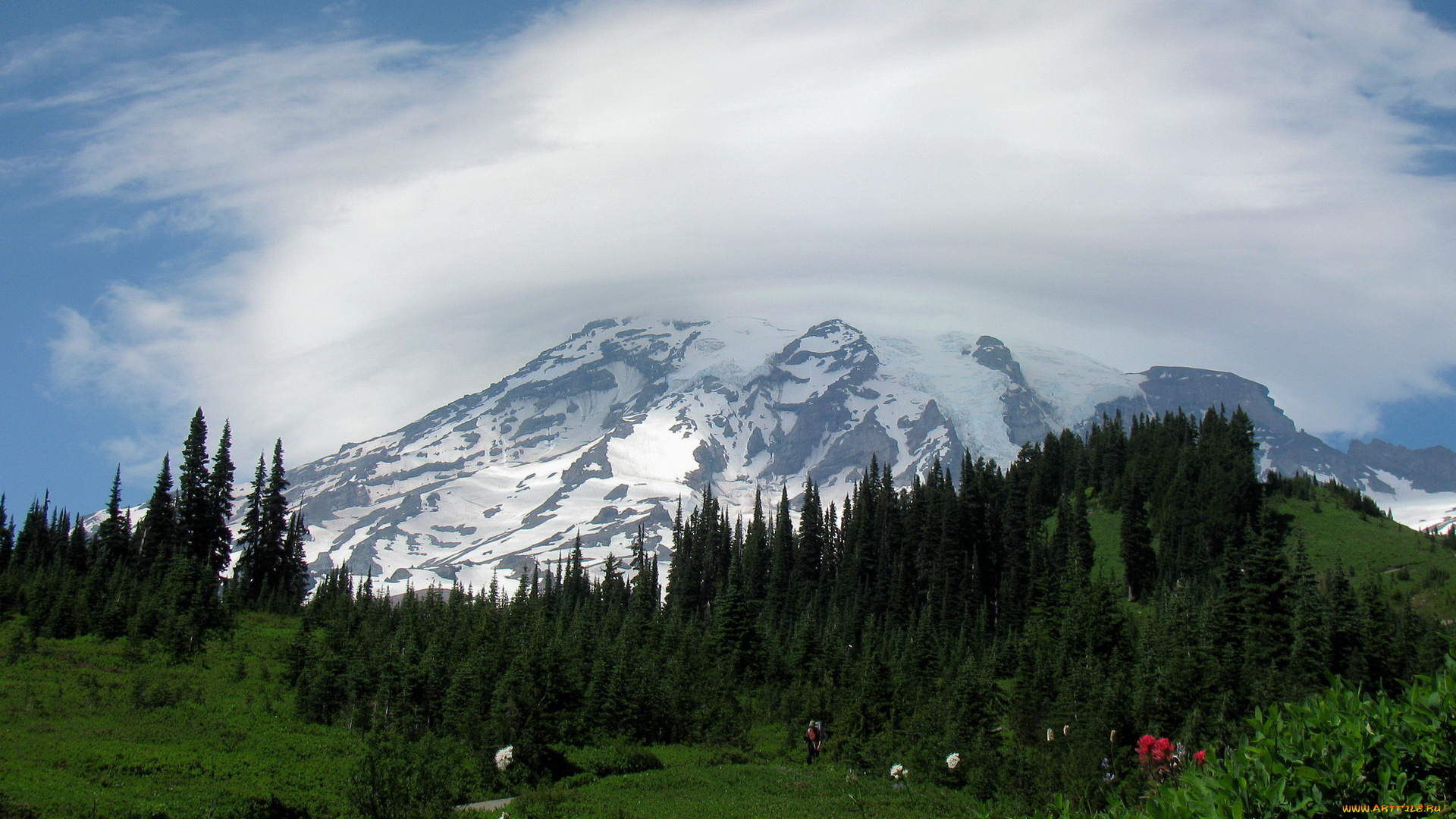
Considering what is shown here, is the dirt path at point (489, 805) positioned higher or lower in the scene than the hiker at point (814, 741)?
higher

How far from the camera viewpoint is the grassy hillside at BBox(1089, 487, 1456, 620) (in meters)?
96.4

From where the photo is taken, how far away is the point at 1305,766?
1227 cm

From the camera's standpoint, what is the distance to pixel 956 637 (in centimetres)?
10562

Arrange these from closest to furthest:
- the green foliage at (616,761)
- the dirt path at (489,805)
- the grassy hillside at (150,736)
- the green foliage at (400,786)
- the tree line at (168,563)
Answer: the green foliage at (400,786) < the grassy hillside at (150,736) < the dirt path at (489,805) < the green foliage at (616,761) < the tree line at (168,563)

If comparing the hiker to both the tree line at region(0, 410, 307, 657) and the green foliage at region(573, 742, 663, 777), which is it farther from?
the tree line at region(0, 410, 307, 657)

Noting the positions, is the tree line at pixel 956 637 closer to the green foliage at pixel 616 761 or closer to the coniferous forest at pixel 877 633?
the coniferous forest at pixel 877 633

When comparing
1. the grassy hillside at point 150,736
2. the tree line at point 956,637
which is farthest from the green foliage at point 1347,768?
the grassy hillside at point 150,736

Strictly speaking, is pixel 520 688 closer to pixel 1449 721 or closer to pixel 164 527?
pixel 1449 721

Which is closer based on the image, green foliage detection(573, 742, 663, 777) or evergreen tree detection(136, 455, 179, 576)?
green foliage detection(573, 742, 663, 777)

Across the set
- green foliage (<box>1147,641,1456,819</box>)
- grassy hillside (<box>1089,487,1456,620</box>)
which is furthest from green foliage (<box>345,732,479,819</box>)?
grassy hillside (<box>1089,487,1456,620</box>)

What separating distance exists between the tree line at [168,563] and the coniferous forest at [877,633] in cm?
27

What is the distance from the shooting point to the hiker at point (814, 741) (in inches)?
1729

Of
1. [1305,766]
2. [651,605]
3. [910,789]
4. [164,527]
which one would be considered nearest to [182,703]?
[910,789]

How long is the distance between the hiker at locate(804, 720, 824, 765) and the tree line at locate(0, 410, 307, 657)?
110 ft
